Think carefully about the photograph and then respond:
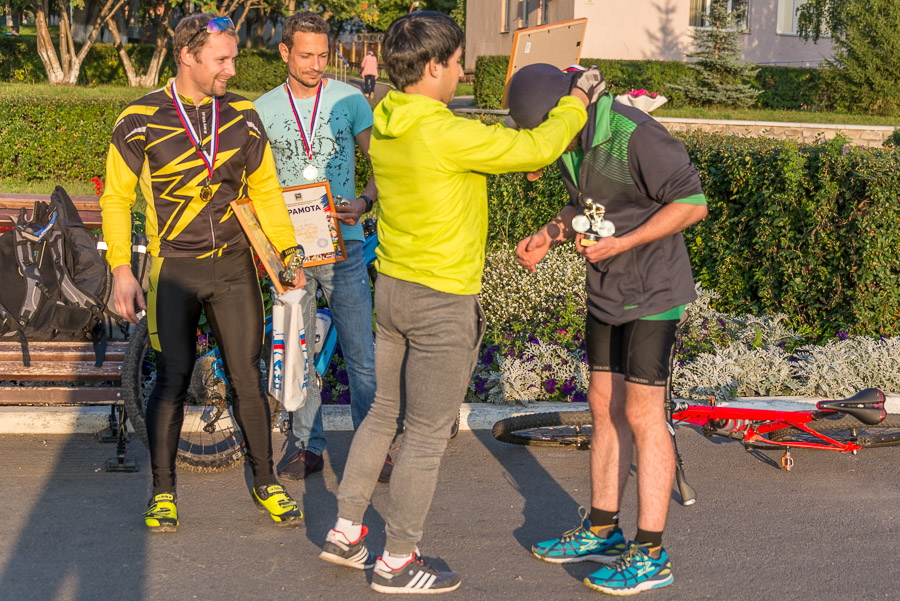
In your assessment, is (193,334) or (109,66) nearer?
(193,334)

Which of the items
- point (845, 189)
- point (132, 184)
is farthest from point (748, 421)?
point (132, 184)

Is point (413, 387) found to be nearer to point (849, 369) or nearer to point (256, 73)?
Answer: point (849, 369)

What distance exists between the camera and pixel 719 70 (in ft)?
89.6

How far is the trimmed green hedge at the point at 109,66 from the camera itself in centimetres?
3666

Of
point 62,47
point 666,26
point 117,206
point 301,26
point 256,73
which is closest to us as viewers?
point 117,206

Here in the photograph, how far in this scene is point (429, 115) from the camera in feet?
10.8

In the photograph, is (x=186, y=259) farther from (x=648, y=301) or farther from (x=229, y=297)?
(x=648, y=301)

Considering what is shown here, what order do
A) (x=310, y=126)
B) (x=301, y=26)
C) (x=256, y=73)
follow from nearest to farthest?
1. (x=301, y=26)
2. (x=310, y=126)
3. (x=256, y=73)

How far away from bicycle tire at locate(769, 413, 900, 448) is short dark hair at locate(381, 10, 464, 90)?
2.86m

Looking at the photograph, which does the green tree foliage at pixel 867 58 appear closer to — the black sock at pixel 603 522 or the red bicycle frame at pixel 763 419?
the red bicycle frame at pixel 763 419

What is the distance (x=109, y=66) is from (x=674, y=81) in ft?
73.9

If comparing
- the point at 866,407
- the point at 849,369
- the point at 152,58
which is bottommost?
the point at 849,369

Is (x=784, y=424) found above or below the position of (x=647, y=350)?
below

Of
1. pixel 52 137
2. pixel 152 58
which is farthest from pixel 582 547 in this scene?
pixel 152 58
